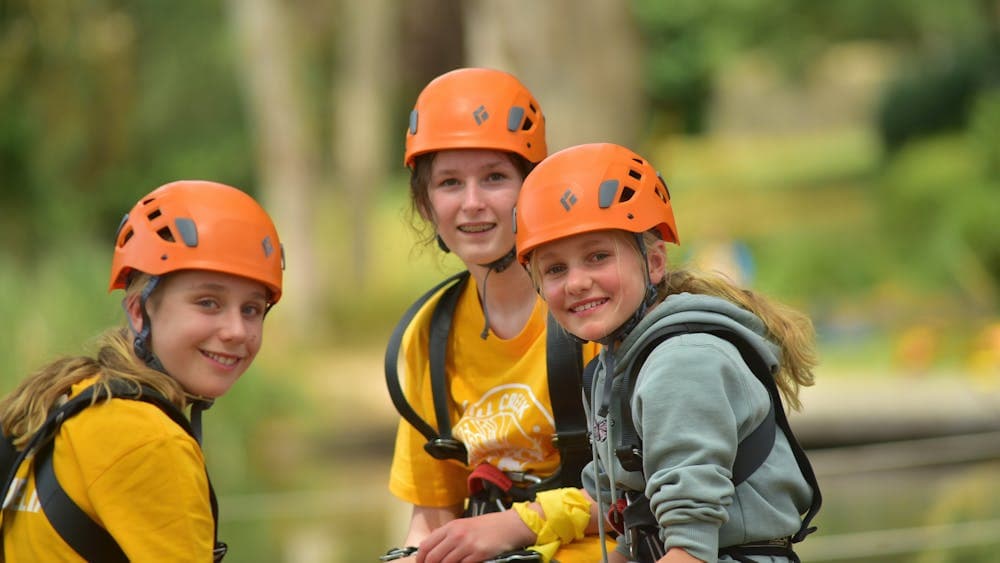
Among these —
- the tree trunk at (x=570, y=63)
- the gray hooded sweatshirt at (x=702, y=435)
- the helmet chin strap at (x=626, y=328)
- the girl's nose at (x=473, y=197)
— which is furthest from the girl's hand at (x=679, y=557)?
the tree trunk at (x=570, y=63)

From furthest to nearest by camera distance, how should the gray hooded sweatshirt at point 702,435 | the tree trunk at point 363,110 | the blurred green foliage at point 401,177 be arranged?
the tree trunk at point 363,110, the blurred green foliage at point 401,177, the gray hooded sweatshirt at point 702,435

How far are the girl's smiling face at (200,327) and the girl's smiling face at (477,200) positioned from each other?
0.60 metres

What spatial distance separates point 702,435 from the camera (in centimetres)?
292

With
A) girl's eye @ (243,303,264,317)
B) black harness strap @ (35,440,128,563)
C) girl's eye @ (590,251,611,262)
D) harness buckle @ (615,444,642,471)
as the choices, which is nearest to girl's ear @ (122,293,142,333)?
girl's eye @ (243,303,264,317)

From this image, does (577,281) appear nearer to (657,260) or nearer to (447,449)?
(657,260)

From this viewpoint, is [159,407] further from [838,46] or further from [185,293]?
[838,46]

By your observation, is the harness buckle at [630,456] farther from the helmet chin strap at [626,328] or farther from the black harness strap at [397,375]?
the black harness strap at [397,375]

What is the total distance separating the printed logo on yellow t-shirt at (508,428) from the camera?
3.83 m

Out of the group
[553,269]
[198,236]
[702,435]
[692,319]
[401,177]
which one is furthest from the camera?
[401,177]

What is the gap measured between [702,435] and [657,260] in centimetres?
57

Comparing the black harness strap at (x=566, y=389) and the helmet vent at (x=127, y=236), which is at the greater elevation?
the helmet vent at (x=127, y=236)

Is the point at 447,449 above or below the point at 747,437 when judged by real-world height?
below

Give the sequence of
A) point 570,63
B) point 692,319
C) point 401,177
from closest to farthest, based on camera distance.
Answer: point 692,319 < point 570,63 < point 401,177

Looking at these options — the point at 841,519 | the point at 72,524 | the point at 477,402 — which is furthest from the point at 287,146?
the point at 72,524
